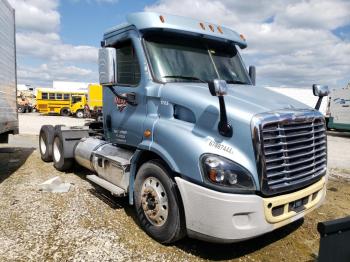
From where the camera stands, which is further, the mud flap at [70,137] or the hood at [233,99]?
the mud flap at [70,137]

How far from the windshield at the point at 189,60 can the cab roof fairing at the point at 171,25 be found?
13 cm

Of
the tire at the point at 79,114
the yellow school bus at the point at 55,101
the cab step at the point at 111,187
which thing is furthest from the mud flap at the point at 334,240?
the yellow school bus at the point at 55,101

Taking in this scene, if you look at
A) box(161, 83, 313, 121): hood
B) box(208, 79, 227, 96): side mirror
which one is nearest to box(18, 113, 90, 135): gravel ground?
box(161, 83, 313, 121): hood

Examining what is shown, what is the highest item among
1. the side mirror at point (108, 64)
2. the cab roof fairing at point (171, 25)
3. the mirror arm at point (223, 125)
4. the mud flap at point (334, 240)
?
the cab roof fairing at point (171, 25)

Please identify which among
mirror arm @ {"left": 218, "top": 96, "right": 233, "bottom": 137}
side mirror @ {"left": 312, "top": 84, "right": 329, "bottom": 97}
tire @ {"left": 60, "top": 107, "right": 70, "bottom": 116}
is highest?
side mirror @ {"left": 312, "top": 84, "right": 329, "bottom": 97}

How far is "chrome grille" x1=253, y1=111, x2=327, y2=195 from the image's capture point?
3725 millimetres

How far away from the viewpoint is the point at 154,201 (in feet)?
14.7

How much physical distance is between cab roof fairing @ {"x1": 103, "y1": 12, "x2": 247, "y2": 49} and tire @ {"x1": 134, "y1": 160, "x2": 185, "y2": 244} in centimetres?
194

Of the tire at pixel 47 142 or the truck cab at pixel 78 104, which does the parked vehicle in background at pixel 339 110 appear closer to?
the tire at pixel 47 142

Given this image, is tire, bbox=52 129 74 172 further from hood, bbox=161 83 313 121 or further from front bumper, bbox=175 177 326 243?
front bumper, bbox=175 177 326 243

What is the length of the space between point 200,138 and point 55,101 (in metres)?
34.1

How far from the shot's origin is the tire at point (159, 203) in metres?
4.17

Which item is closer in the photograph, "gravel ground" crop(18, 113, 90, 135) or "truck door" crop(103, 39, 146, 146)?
"truck door" crop(103, 39, 146, 146)

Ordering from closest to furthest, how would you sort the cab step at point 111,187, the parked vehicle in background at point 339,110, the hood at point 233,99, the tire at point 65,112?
the hood at point 233,99 → the cab step at point 111,187 → the parked vehicle in background at point 339,110 → the tire at point 65,112
